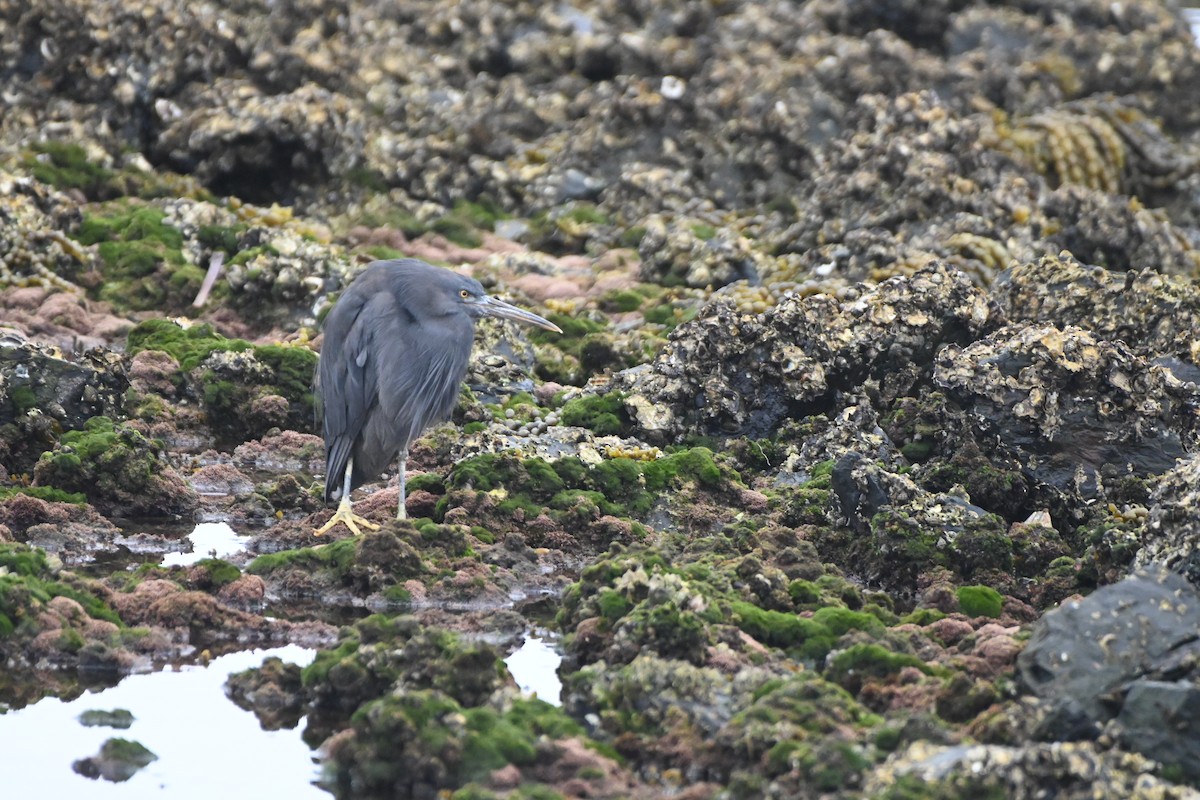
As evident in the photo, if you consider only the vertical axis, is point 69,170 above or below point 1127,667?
below

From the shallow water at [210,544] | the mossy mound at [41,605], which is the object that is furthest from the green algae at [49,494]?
the mossy mound at [41,605]

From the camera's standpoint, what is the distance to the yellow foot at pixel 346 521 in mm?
9281

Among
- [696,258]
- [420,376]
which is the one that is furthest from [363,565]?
[696,258]

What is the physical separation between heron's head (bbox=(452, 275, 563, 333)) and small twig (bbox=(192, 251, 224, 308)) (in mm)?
4361

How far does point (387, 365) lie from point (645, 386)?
2.18 meters

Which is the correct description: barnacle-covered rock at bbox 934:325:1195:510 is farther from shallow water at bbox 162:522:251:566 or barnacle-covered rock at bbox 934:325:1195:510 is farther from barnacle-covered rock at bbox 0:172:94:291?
barnacle-covered rock at bbox 0:172:94:291

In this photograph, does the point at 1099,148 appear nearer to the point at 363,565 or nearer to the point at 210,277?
the point at 210,277

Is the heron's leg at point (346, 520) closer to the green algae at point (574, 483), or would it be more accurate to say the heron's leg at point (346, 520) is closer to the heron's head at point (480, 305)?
the green algae at point (574, 483)

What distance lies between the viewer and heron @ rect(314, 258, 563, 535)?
9602 millimetres

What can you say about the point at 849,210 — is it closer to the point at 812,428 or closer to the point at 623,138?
the point at 623,138

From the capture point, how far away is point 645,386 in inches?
439

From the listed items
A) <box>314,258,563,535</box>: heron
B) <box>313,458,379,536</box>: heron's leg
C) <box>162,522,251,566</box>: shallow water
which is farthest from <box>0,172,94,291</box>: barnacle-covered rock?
<box>313,458,379,536</box>: heron's leg

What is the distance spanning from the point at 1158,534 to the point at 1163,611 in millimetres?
1353

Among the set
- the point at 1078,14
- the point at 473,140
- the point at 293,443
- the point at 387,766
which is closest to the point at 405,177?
the point at 473,140
